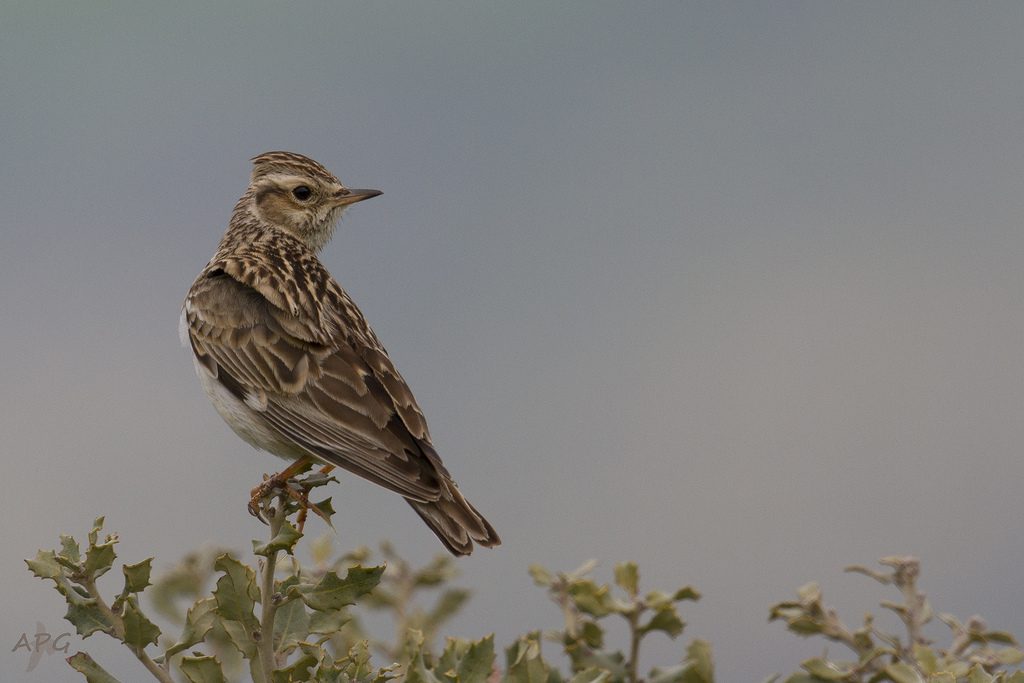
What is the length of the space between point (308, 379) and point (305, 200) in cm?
297

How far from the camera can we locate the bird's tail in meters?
5.73

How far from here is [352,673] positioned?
13.9 ft

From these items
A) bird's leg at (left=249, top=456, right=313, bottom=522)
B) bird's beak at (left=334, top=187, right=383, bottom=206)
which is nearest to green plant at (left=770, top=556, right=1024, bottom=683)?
bird's leg at (left=249, top=456, right=313, bottom=522)

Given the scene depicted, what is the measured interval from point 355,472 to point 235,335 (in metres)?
1.74

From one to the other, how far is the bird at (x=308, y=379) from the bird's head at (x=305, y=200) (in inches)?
25.3

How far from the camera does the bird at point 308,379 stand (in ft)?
20.0

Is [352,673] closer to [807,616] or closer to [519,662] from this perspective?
[519,662]

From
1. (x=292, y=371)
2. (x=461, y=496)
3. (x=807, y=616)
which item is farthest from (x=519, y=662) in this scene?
(x=292, y=371)

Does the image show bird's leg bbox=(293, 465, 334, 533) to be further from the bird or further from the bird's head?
the bird's head

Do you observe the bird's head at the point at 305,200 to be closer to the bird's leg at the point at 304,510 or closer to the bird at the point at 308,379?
the bird at the point at 308,379

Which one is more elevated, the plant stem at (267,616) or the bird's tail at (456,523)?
the bird's tail at (456,523)

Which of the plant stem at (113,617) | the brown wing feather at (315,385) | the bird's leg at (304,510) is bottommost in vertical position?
the plant stem at (113,617)

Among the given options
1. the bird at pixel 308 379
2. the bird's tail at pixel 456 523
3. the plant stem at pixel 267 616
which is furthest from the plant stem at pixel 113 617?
the bird's tail at pixel 456 523

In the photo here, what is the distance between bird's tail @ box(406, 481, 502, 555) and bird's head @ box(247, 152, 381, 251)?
12.9 feet
